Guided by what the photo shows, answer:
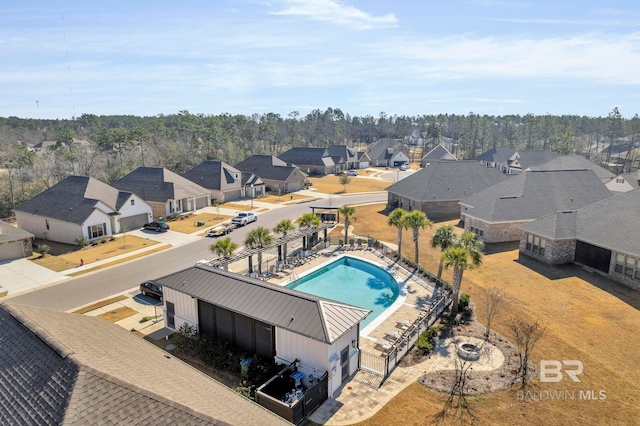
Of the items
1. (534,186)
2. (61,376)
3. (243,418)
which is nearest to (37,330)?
(61,376)

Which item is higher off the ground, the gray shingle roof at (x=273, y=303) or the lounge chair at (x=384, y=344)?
the gray shingle roof at (x=273, y=303)

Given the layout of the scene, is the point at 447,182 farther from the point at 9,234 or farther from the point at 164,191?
the point at 9,234

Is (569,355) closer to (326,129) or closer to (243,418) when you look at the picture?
(243,418)

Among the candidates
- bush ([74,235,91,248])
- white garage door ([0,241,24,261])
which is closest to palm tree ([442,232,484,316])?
bush ([74,235,91,248])

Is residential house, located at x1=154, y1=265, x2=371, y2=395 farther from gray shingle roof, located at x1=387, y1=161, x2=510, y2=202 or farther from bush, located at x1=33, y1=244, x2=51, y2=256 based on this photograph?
gray shingle roof, located at x1=387, y1=161, x2=510, y2=202

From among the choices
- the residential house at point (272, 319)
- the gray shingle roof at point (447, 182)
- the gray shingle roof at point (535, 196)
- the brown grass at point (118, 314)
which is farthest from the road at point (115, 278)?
the gray shingle roof at point (535, 196)

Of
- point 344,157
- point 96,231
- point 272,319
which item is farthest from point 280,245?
point 344,157

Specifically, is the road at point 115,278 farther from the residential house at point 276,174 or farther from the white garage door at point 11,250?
the residential house at point 276,174

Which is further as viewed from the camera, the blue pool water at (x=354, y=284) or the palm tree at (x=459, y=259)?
the blue pool water at (x=354, y=284)
